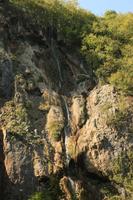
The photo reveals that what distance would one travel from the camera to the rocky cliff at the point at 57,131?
19469mm

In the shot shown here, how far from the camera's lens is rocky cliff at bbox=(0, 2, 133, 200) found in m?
19.5

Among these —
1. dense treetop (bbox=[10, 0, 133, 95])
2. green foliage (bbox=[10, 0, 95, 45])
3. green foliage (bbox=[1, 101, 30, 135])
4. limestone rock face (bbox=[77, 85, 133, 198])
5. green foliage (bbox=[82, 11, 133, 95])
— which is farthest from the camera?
green foliage (bbox=[10, 0, 95, 45])

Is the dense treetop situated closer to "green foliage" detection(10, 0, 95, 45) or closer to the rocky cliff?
"green foliage" detection(10, 0, 95, 45)

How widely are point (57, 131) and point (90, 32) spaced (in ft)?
23.3

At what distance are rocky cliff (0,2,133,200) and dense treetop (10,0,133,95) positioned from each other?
1.03 metres

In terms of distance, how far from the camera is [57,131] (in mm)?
21016

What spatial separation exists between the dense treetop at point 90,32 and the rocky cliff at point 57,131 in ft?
3.38

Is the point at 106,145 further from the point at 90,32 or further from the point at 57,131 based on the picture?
the point at 90,32

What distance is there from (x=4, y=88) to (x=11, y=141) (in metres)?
3.14

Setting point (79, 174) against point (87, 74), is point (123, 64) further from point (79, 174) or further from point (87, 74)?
point (79, 174)

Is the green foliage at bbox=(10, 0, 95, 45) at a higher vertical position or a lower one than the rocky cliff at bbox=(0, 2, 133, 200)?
higher

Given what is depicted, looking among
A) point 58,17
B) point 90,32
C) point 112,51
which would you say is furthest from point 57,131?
point 58,17

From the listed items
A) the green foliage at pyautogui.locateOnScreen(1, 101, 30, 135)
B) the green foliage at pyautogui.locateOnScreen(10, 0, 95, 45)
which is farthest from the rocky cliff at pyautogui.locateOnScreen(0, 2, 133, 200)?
the green foliage at pyautogui.locateOnScreen(10, 0, 95, 45)

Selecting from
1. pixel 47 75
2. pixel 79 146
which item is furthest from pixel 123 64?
pixel 79 146
